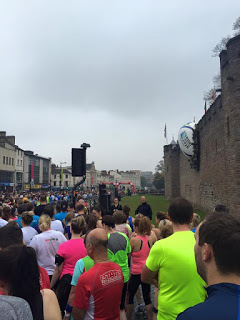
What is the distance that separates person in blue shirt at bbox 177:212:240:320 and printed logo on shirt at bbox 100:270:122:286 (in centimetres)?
131

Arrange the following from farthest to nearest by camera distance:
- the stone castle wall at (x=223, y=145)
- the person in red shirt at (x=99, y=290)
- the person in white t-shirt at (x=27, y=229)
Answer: the stone castle wall at (x=223, y=145)
the person in white t-shirt at (x=27, y=229)
the person in red shirt at (x=99, y=290)

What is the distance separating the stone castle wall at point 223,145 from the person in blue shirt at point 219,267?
10891 mm

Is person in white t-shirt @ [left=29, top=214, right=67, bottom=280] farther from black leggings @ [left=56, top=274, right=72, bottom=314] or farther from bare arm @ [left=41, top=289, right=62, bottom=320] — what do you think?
bare arm @ [left=41, top=289, right=62, bottom=320]

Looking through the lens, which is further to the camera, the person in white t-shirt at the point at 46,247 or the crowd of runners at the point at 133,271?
the person in white t-shirt at the point at 46,247

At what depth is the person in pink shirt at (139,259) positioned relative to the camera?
4355 millimetres

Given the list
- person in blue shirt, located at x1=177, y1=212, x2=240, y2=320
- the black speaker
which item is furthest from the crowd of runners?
the black speaker

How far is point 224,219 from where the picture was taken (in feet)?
5.01

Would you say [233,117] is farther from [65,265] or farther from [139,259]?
[65,265]

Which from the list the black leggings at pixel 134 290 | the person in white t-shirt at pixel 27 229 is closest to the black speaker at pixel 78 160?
the person in white t-shirt at pixel 27 229

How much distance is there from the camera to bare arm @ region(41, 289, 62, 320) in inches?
70.1

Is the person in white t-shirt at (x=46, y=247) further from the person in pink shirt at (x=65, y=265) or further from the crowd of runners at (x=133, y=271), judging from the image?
the person in pink shirt at (x=65, y=265)

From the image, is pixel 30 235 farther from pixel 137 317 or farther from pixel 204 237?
pixel 204 237

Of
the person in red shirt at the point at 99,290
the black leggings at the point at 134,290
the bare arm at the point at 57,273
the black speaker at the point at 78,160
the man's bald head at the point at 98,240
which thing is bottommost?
the black leggings at the point at 134,290

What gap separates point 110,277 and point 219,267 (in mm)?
1515
